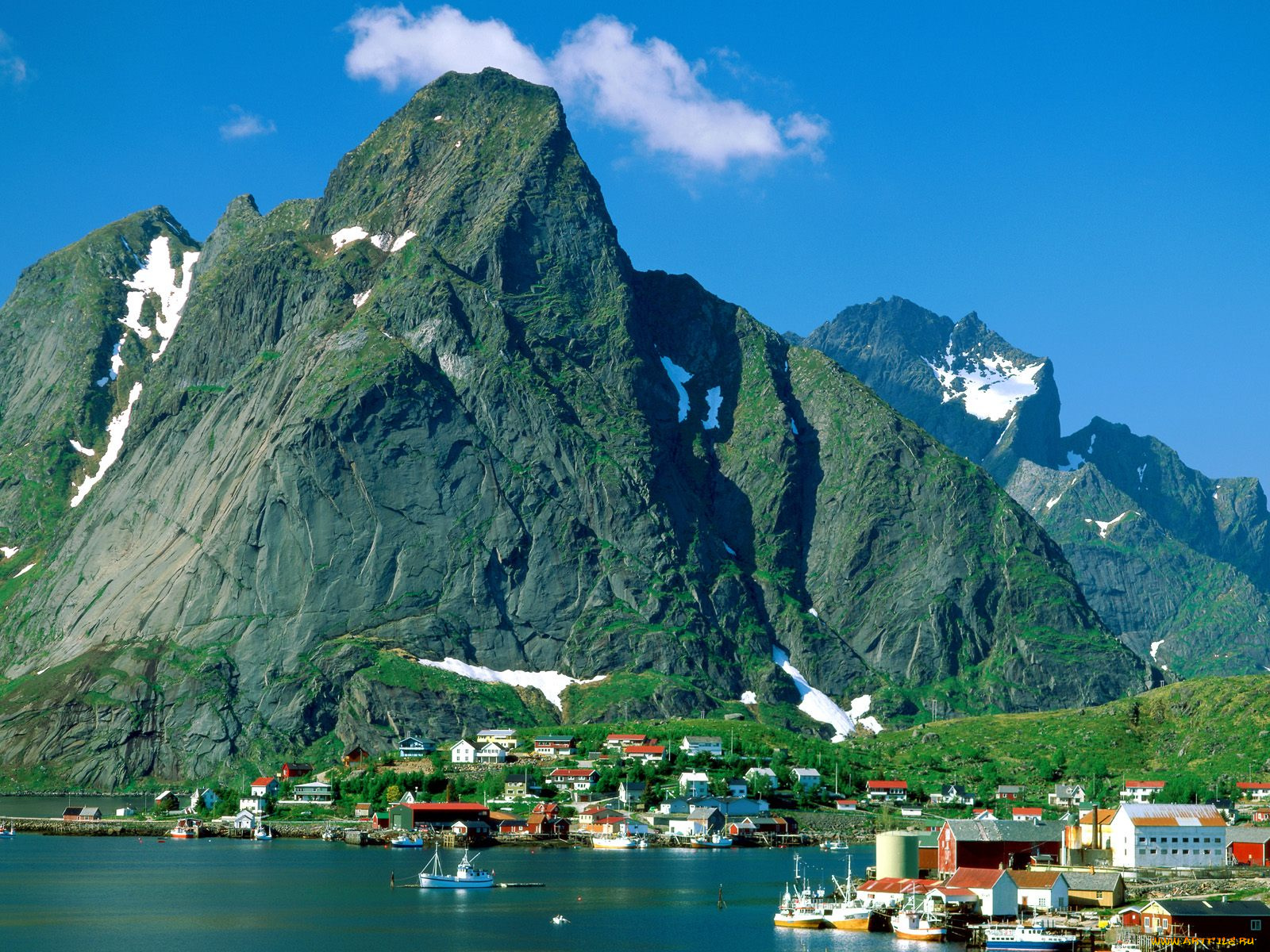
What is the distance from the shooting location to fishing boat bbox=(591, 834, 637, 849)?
191000 mm

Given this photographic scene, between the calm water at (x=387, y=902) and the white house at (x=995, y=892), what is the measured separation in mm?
6193

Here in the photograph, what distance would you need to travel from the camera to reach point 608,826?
642ft

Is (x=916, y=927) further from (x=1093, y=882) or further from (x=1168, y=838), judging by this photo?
(x=1168, y=838)

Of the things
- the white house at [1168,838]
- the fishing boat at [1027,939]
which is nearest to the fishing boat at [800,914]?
the fishing boat at [1027,939]

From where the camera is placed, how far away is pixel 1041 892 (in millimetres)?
115938

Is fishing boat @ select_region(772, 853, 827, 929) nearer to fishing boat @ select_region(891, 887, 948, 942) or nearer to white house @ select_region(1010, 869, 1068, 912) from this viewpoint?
fishing boat @ select_region(891, 887, 948, 942)

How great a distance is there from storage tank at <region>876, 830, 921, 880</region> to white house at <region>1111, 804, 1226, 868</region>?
17.7 m

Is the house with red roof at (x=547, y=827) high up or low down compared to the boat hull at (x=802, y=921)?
up

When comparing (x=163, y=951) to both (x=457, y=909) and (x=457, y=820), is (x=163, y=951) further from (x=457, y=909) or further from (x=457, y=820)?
(x=457, y=820)

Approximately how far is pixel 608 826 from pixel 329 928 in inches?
3236

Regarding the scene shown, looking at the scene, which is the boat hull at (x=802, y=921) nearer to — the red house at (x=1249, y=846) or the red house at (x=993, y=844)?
the red house at (x=993, y=844)

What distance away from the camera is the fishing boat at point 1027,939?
343 ft

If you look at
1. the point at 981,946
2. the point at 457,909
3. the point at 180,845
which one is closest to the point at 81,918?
the point at 457,909

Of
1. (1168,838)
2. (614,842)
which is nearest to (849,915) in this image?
(1168,838)
